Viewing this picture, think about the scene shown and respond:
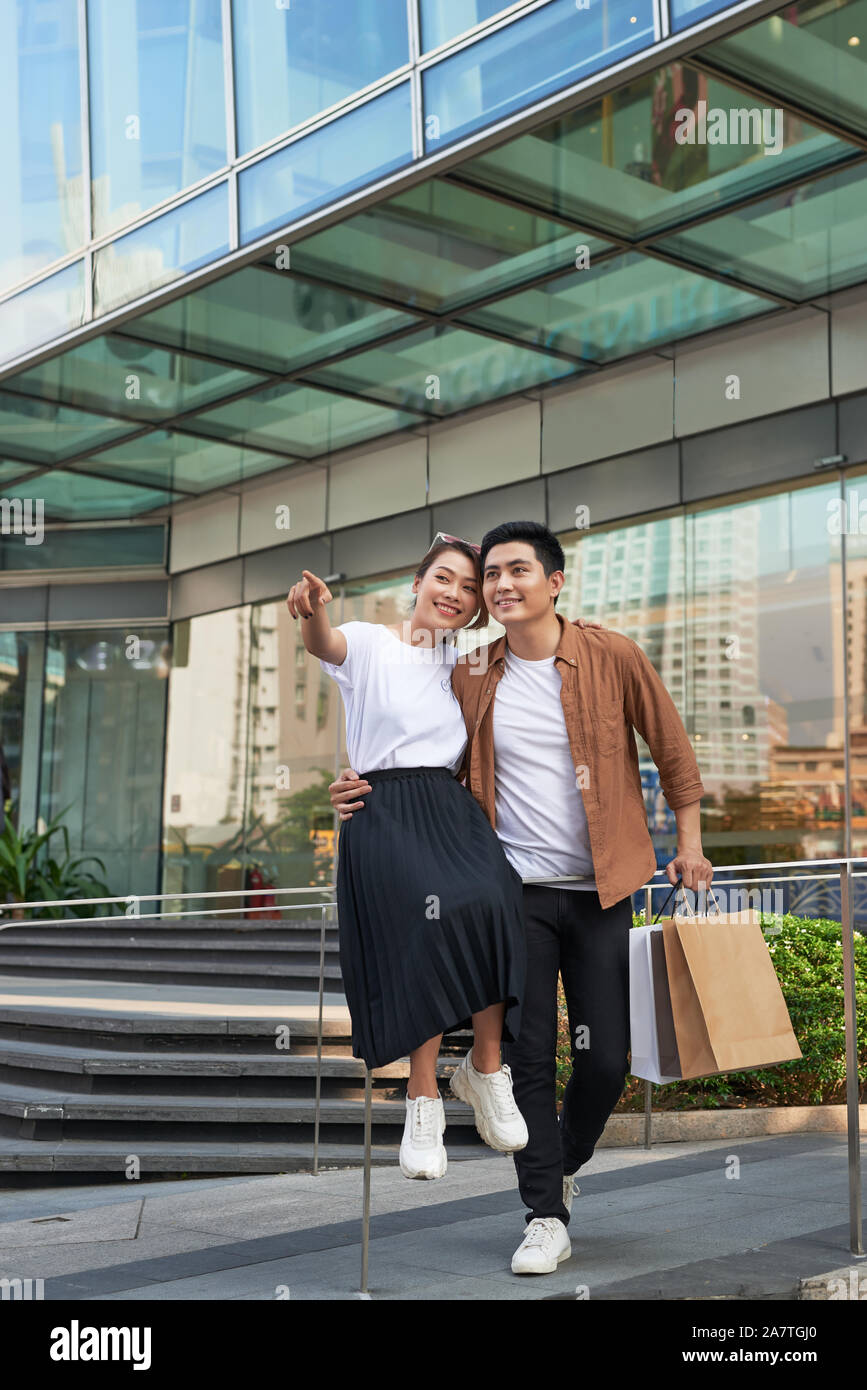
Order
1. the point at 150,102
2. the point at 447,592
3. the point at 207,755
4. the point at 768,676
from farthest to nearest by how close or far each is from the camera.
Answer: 1. the point at 207,755
2. the point at 150,102
3. the point at 768,676
4. the point at 447,592

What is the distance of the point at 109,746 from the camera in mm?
17422

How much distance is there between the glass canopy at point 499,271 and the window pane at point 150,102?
1.59ft

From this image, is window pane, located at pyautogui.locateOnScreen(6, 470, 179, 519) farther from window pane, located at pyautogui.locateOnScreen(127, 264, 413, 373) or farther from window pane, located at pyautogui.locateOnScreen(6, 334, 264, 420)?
window pane, located at pyautogui.locateOnScreen(127, 264, 413, 373)

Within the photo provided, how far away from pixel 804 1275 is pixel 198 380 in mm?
10444

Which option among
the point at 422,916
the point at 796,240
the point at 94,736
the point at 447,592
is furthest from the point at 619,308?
the point at 94,736

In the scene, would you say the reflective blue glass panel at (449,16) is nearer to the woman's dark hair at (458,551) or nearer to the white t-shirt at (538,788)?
the woman's dark hair at (458,551)

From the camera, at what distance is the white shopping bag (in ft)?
12.5

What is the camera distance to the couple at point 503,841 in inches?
140

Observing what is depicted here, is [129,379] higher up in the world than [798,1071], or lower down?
higher up

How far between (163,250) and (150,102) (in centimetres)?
153

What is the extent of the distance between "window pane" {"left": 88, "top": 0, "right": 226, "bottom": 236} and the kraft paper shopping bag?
29.1ft

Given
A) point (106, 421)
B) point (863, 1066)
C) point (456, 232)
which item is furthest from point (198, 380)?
point (863, 1066)

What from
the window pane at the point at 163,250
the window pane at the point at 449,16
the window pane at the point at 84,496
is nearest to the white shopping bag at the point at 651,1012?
the window pane at the point at 449,16

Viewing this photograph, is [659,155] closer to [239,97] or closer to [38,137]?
[239,97]
